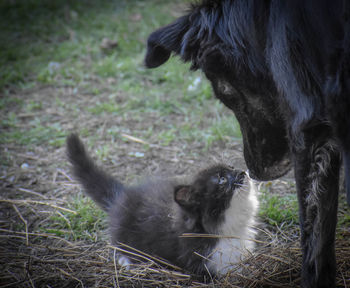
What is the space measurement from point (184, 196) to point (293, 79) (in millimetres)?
1118

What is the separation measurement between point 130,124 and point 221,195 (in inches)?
89.0

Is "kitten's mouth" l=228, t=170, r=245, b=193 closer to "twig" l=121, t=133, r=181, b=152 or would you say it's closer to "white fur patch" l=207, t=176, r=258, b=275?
"white fur patch" l=207, t=176, r=258, b=275

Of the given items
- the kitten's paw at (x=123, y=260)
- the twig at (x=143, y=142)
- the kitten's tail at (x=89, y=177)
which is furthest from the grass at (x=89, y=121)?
the kitten's tail at (x=89, y=177)

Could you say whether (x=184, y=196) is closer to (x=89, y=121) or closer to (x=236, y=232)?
(x=236, y=232)

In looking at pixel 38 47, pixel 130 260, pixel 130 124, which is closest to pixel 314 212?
pixel 130 260

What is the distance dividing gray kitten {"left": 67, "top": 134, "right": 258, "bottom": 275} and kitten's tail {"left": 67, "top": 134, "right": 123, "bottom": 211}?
0.61 feet

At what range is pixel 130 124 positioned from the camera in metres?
4.96

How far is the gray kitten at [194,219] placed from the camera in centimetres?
292

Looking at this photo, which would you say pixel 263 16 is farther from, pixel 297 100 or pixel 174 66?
pixel 174 66

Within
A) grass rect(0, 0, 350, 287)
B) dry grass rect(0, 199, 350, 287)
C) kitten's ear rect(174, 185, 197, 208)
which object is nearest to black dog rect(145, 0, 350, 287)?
dry grass rect(0, 199, 350, 287)

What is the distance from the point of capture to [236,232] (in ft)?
10.1

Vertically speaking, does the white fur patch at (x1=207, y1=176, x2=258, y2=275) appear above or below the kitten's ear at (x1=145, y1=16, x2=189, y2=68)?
below

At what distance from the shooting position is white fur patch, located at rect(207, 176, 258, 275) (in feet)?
9.64

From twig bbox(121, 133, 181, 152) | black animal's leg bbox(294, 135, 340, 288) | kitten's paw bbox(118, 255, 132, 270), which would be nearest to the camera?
black animal's leg bbox(294, 135, 340, 288)
